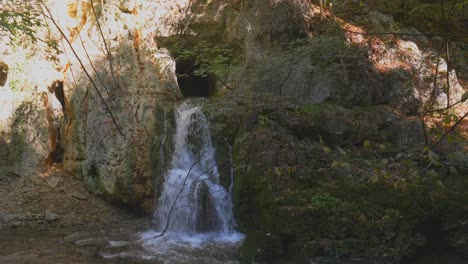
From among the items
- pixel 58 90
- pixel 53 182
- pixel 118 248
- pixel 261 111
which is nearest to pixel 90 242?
pixel 118 248

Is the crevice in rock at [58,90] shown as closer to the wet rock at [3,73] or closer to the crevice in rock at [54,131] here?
the crevice in rock at [54,131]

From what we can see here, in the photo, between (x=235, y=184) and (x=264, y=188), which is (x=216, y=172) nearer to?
(x=235, y=184)

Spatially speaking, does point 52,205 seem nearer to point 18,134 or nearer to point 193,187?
point 18,134

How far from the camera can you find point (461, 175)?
6.61m

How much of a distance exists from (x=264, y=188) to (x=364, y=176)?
67.0 inches

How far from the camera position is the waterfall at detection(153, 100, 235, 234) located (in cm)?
751

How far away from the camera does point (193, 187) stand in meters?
7.73

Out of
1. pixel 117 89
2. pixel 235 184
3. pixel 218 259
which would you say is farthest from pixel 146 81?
pixel 218 259

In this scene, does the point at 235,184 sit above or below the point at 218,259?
above

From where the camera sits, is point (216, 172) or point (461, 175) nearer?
point (461, 175)

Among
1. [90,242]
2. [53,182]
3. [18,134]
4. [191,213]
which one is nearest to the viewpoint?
[90,242]

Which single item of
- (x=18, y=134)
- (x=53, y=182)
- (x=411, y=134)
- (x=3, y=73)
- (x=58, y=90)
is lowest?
(x=53, y=182)

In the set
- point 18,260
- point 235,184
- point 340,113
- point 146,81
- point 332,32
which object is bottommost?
point 18,260

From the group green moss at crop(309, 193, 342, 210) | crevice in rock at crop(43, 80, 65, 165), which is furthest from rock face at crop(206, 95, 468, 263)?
crevice in rock at crop(43, 80, 65, 165)
